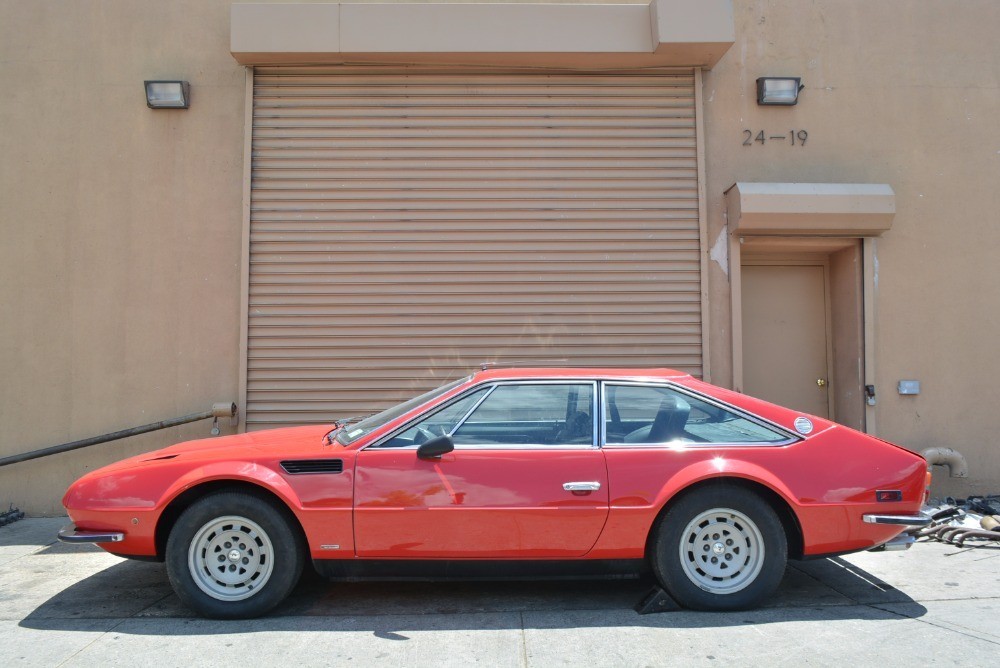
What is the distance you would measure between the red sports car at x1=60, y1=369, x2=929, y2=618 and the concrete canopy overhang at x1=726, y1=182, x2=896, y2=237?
134 inches

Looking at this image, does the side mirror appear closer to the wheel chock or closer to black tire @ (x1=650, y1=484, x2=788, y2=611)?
black tire @ (x1=650, y1=484, x2=788, y2=611)

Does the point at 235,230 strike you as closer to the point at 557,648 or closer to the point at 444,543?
the point at 444,543

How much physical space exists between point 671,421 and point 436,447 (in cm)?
143

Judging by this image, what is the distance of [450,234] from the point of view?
7738mm

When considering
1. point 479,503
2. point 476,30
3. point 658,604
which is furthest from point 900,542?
point 476,30

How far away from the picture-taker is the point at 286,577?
4.43 metres

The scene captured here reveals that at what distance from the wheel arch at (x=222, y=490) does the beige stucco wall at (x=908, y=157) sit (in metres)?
4.70

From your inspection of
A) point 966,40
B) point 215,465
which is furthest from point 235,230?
point 966,40

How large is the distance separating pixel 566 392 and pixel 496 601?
4.47 ft

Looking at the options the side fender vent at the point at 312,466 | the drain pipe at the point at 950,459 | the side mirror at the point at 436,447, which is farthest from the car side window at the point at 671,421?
the drain pipe at the point at 950,459

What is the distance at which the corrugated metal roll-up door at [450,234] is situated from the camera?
7629 millimetres

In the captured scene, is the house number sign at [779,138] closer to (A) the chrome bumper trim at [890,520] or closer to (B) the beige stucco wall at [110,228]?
(A) the chrome bumper trim at [890,520]

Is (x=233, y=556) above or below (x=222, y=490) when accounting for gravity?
below

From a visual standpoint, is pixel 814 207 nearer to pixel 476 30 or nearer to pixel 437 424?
pixel 476 30
